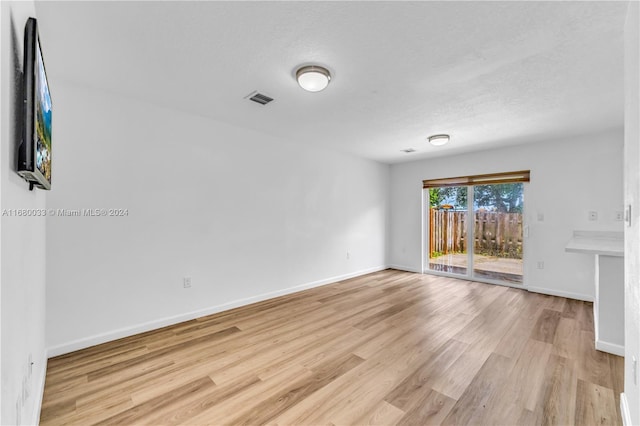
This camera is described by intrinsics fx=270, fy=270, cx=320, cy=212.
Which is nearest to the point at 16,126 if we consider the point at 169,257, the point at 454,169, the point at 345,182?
the point at 169,257

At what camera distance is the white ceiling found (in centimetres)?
162

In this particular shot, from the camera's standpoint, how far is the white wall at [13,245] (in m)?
0.94

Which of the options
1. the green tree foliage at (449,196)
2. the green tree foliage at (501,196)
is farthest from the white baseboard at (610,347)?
the green tree foliage at (449,196)

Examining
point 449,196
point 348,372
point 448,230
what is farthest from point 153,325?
point 449,196

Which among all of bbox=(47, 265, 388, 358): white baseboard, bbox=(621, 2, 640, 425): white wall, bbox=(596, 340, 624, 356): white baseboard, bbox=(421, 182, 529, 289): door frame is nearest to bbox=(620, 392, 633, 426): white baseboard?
bbox=(621, 2, 640, 425): white wall

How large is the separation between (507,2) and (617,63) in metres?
1.39

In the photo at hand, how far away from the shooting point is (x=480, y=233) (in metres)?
5.02

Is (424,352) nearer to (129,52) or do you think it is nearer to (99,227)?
(99,227)

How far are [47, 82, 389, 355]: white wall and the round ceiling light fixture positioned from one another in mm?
1635

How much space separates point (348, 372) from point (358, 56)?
2435 millimetres

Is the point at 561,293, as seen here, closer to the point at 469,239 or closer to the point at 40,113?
the point at 469,239

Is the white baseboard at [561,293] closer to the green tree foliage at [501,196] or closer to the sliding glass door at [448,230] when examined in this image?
the sliding glass door at [448,230]

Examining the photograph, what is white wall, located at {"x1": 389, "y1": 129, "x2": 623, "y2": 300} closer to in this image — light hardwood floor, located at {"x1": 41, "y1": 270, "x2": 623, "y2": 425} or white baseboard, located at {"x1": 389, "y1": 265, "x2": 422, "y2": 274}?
light hardwood floor, located at {"x1": 41, "y1": 270, "x2": 623, "y2": 425}

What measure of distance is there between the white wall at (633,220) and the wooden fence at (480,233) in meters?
3.37
